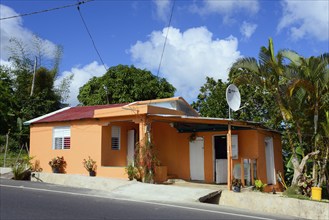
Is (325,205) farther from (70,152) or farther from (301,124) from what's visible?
(70,152)

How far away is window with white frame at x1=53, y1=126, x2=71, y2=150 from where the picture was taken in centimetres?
1820

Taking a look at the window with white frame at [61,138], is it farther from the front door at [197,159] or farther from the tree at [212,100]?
the tree at [212,100]

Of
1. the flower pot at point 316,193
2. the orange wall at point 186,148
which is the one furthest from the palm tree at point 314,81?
the orange wall at point 186,148

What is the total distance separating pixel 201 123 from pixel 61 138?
6.99 m

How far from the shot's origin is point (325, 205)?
11.4 metres

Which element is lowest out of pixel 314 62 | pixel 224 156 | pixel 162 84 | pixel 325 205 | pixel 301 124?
pixel 325 205

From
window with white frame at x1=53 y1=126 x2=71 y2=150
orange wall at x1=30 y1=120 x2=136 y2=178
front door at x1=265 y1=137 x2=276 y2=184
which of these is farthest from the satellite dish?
window with white frame at x1=53 y1=126 x2=71 y2=150

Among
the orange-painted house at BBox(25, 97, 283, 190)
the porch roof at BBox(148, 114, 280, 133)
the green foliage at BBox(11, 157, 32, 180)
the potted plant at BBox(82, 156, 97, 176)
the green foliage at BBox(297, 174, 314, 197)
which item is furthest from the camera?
the potted plant at BBox(82, 156, 97, 176)

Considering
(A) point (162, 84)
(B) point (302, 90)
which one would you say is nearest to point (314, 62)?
(B) point (302, 90)

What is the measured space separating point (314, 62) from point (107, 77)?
2054 cm

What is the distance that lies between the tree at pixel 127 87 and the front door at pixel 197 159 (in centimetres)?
1370

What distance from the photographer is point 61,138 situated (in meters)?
18.5

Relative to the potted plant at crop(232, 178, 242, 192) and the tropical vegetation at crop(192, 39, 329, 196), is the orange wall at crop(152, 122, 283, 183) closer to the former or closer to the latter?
the tropical vegetation at crop(192, 39, 329, 196)

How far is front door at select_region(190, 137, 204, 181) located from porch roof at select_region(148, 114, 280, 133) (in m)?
0.64
